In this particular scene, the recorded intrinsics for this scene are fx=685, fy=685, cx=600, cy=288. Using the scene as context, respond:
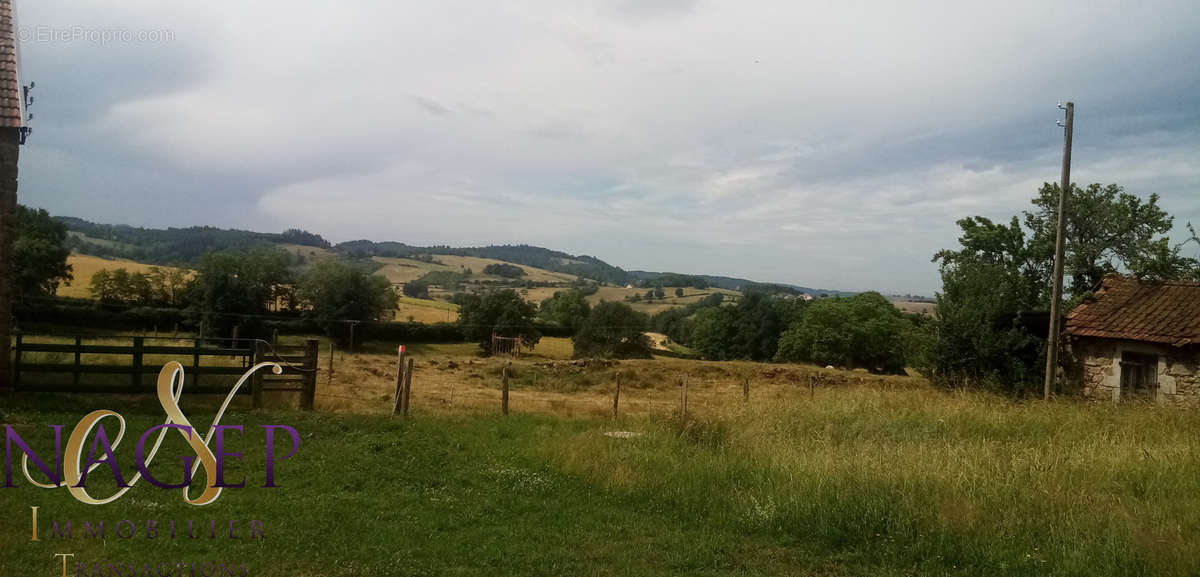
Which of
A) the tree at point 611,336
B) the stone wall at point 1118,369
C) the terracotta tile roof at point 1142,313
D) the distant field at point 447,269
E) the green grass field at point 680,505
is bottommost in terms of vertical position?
the tree at point 611,336

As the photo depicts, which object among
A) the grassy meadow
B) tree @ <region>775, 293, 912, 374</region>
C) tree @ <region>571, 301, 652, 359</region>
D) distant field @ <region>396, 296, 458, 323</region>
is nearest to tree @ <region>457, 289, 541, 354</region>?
distant field @ <region>396, 296, 458, 323</region>

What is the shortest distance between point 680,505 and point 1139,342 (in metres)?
18.1

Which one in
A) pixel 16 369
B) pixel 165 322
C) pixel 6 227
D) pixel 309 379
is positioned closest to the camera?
pixel 16 369

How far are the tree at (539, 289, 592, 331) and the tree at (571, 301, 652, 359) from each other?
3.28 meters

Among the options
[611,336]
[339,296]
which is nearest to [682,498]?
[339,296]

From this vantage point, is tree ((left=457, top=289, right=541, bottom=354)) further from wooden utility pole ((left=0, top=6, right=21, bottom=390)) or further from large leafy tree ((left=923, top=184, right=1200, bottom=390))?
wooden utility pole ((left=0, top=6, right=21, bottom=390))

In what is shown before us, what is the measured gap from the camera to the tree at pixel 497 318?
59.4 metres

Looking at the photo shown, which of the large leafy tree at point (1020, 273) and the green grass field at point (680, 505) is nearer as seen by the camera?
the green grass field at point (680, 505)

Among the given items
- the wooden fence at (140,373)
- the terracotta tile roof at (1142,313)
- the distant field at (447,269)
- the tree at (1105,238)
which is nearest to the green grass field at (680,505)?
the wooden fence at (140,373)

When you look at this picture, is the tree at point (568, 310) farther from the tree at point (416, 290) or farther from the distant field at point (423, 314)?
the tree at point (416, 290)

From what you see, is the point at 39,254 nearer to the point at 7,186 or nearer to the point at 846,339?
the point at 7,186

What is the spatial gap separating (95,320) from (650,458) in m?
47.8

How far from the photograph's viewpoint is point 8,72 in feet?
44.2

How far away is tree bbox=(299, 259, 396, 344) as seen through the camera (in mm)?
54550
